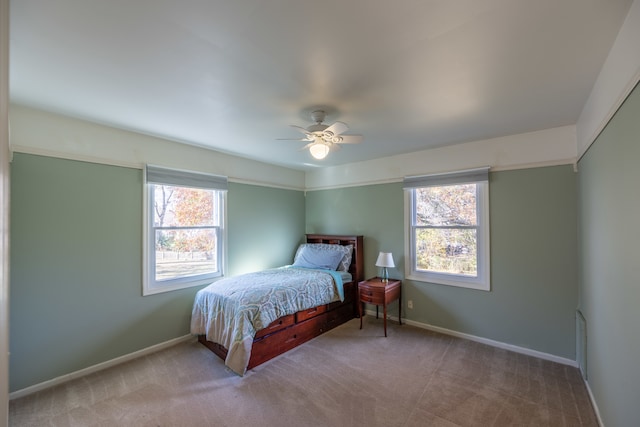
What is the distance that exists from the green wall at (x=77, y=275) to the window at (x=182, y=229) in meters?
0.13

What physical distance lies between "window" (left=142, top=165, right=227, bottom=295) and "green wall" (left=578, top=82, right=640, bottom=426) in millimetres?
3856

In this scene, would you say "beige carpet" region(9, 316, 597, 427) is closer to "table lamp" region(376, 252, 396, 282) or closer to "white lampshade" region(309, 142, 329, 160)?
"table lamp" region(376, 252, 396, 282)

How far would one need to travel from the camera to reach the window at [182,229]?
3195 millimetres

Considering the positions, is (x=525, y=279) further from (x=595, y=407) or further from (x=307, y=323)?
(x=307, y=323)

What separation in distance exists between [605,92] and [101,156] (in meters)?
4.28

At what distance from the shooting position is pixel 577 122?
2719 mm

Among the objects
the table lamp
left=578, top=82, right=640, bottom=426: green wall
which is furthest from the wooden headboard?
left=578, top=82, right=640, bottom=426: green wall

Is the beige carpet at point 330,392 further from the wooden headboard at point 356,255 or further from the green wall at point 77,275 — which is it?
the wooden headboard at point 356,255

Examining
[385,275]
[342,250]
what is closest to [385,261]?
[385,275]

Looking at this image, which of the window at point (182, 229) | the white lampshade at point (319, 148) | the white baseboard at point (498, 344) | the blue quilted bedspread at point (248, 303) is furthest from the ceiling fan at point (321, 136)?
the white baseboard at point (498, 344)

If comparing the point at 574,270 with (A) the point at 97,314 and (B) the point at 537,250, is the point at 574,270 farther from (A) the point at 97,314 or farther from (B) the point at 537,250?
(A) the point at 97,314

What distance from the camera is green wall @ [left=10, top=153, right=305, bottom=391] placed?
94.4 inches

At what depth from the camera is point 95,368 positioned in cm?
272

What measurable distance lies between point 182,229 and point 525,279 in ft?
13.6
